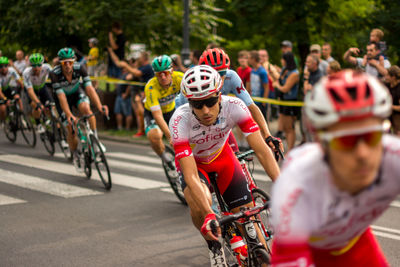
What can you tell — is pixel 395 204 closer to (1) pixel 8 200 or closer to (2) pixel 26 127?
(1) pixel 8 200

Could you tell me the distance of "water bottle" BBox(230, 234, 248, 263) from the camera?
4.62 m

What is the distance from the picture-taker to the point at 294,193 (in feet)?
7.56

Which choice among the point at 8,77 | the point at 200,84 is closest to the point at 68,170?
the point at 8,77

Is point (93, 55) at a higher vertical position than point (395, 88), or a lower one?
lower

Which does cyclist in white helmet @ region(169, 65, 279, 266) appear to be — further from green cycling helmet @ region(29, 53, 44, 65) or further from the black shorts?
green cycling helmet @ region(29, 53, 44, 65)

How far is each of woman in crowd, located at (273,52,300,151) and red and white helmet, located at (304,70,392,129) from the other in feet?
32.6

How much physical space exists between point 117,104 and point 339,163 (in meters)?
15.4

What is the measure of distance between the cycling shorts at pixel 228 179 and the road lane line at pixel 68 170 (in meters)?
4.79

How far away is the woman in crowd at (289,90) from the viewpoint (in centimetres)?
1209

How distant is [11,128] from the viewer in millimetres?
15266

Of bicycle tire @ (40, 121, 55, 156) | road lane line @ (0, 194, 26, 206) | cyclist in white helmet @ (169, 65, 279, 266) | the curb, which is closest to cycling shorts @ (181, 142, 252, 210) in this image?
cyclist in white helmet @ (169, 65, 279, 266)

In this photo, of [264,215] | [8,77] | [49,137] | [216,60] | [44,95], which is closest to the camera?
[264,215]

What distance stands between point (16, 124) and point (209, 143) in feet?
36.5

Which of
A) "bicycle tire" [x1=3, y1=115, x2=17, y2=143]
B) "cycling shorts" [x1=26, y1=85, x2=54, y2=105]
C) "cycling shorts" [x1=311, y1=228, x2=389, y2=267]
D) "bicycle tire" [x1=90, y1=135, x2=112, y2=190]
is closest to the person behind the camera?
→ "cycling shorts" [x1=311, y1=228, x2=389, y2=267]
